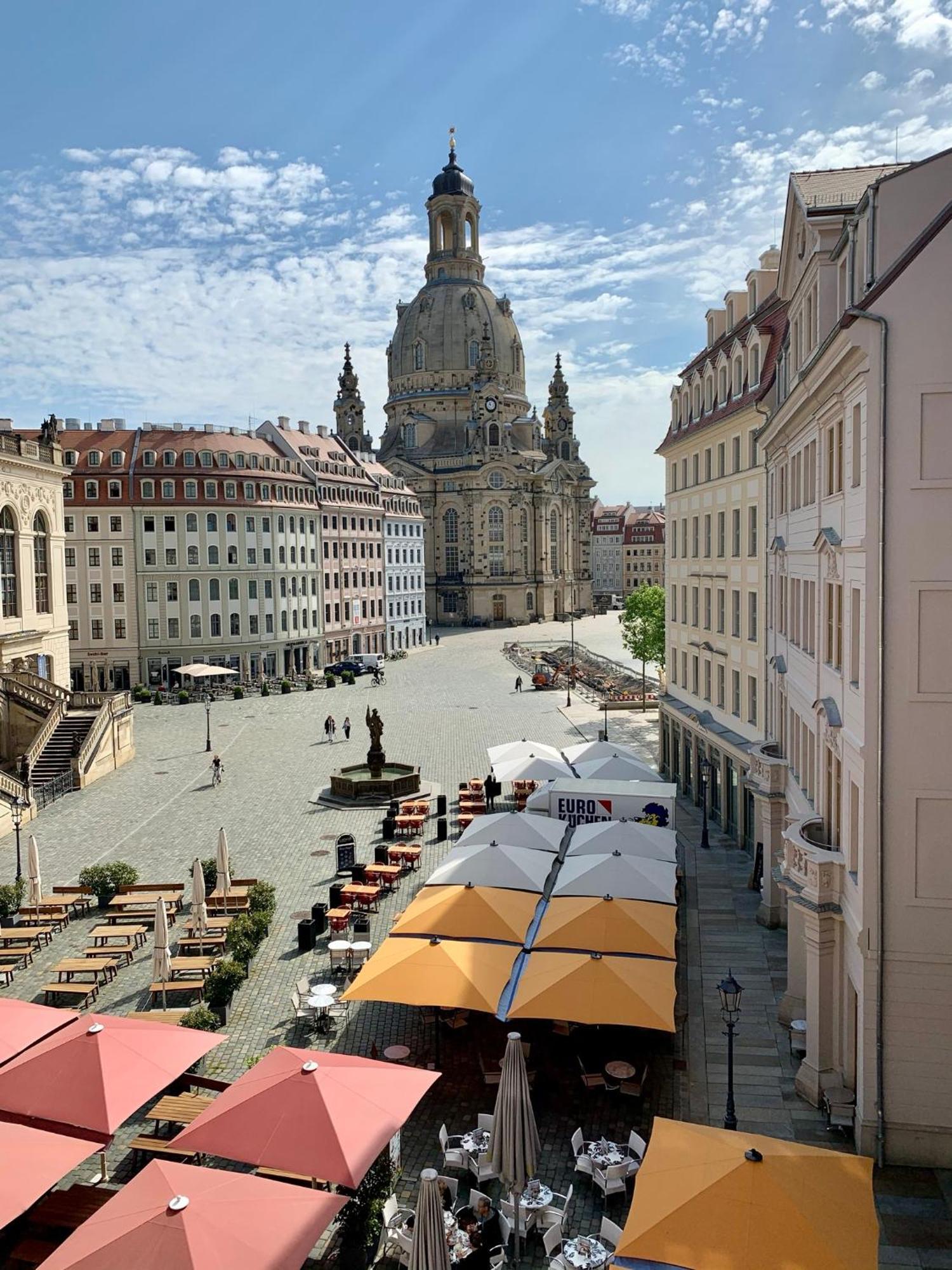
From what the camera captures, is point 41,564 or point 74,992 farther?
point 41,564

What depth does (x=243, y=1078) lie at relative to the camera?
42.3 ft

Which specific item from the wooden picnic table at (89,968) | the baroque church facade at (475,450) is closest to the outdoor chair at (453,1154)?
the wooden picnic table at (89,968)

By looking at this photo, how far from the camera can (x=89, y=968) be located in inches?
794

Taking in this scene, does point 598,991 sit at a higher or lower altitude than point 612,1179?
higher

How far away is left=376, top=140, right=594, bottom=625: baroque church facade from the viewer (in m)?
131

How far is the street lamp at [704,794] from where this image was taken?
29.6 metres

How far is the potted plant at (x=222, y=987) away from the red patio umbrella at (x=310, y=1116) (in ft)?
18.6

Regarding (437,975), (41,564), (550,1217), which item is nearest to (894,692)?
(550,1217)

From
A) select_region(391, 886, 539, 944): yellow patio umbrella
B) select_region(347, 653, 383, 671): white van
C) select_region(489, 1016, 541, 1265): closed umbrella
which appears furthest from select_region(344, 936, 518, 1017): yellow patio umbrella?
select_region(347, 653, 383, 671): white van

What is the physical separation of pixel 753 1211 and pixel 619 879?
10.7m

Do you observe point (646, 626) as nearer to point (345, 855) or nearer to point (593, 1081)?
point (345, 855)

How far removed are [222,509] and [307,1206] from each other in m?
66.5

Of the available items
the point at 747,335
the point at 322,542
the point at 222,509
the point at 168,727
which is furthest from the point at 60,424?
the point at 747,335

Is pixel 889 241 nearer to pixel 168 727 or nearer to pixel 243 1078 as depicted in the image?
pixel 243 1078
